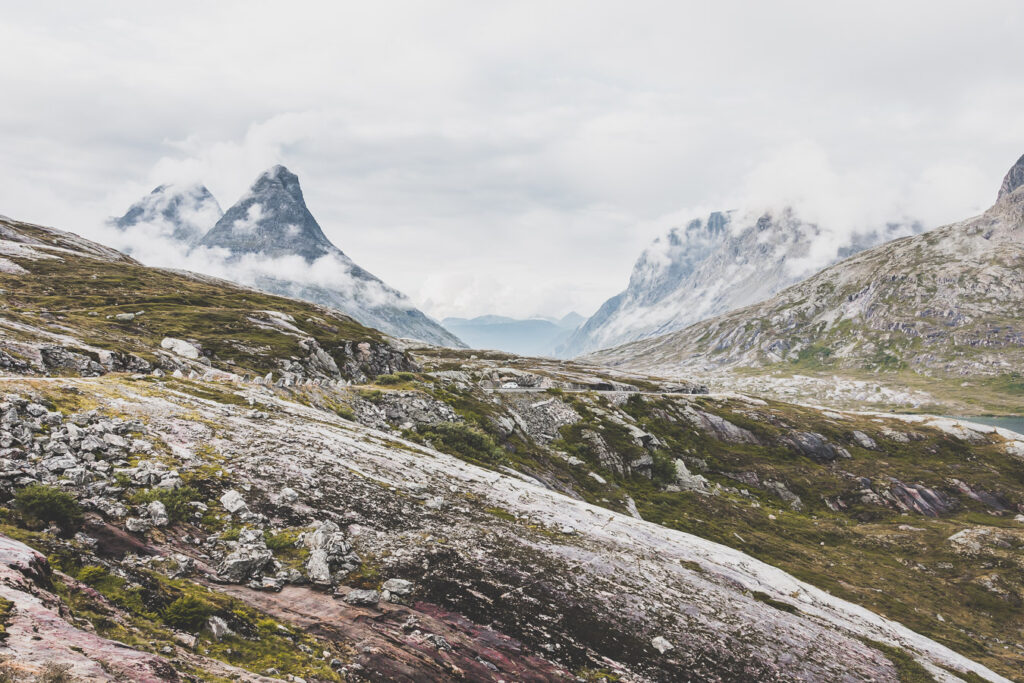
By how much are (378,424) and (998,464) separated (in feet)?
459

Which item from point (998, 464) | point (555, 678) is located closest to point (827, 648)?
point (555, 678)

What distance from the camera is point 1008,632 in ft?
155

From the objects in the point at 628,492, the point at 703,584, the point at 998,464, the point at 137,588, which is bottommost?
the point at 628,492

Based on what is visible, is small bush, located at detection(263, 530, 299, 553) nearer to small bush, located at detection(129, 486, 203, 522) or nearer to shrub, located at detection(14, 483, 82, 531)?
small bush, located at detection(129, 486, 203, 522)

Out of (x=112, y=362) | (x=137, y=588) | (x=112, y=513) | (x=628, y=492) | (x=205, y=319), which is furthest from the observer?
(x=205, y=319)

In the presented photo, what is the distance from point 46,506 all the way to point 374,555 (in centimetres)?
1049

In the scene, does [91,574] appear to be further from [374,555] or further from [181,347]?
[181,347]

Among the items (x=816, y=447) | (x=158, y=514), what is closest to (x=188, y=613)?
(x=158, y=514)

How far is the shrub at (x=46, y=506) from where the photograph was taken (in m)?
13.2

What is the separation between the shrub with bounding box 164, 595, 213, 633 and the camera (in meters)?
11.9

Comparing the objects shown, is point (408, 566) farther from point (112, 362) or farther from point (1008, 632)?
point (1008, 632)

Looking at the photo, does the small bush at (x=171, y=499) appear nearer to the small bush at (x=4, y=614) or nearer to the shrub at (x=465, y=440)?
the small bush at (x=4, y=614)

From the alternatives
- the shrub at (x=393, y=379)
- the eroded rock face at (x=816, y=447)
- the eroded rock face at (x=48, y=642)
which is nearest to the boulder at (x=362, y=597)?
the eroded rock face at (x=48, y=642)

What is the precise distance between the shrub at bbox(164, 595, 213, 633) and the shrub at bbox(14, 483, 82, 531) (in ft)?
15.4
